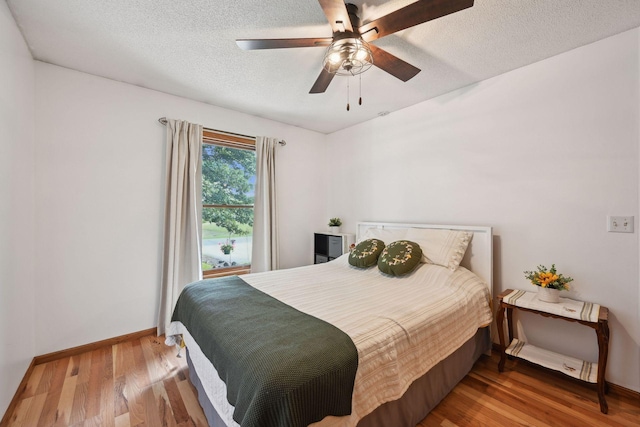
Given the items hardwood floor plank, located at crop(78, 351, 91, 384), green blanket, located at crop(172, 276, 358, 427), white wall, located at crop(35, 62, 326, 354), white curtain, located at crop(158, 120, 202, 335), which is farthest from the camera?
white curtain, located at crop(158, 120, 202, 335)

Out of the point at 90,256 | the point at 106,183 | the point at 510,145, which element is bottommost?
the point at 90,256

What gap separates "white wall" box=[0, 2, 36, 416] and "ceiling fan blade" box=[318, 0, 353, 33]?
1892mm

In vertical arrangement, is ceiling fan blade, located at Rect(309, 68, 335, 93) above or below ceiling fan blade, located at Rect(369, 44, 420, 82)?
below

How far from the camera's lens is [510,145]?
2.29 m

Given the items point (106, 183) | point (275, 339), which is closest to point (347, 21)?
point (275, 339)

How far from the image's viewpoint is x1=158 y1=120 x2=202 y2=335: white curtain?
8.78ft

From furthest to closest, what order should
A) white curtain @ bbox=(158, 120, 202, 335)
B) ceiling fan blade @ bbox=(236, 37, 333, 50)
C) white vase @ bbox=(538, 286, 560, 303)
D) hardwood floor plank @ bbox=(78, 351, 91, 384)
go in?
white curtain @ bbox=(158, 120, 202, 335), hardwood floor plank @ bbox=(78, 351, 91, 384), white vase @ bbox=(538, 286, 560, 303), ceiling fan blade @ bbox=(236, 37, 333, 50)

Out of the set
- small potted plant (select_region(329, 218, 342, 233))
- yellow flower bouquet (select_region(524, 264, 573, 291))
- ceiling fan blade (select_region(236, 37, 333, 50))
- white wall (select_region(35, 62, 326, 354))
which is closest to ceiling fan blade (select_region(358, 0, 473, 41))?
ceiling fan blade (select_region(236, 37, 333, 50))

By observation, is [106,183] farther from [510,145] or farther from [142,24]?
[510,145]

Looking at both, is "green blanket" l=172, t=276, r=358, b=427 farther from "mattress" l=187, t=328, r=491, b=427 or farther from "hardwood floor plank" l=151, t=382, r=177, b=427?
"hardwood floor plank" l=151, t=382, r=177, b=427

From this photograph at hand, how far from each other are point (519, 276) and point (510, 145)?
1135mm

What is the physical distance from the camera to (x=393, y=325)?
1.41 metres

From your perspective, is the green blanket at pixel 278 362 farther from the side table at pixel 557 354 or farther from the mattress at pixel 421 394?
the side table at pixel 557 354

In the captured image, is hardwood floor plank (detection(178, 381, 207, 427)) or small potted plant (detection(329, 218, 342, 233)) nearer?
hardwood floor plank (detection(178, 381, 207, 427))
